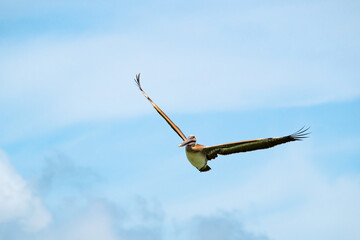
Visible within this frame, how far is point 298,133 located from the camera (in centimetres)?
3225

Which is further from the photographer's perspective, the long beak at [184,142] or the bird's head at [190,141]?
the bird's head at [190,141]

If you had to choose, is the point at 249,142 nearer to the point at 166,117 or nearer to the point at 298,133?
the point at 298,133

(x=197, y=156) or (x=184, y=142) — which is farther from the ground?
(x=184, y=142)

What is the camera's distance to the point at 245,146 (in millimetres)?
33531

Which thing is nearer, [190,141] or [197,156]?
[197,156]

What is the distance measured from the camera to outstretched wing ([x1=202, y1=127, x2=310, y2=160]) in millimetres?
32656

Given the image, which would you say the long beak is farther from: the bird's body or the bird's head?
the bird's body

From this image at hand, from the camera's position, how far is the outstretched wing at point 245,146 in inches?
1286

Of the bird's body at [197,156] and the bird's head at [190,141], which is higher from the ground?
the bird's head at [190,141]

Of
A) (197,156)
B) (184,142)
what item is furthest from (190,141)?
(197,156)

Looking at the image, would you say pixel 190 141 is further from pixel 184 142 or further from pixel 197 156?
pixel 197 156

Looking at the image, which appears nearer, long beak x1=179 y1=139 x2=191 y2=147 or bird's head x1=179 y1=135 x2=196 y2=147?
long beak x1=179 y1=139 x2=191 y2=147

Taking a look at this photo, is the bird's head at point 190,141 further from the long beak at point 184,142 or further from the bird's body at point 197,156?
the bird's body at point 197,156

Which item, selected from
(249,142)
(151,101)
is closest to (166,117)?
(151,101)
